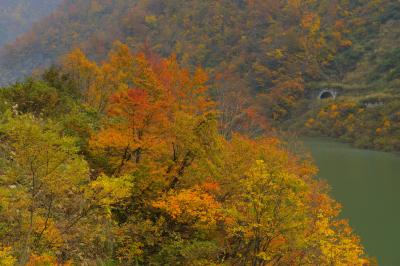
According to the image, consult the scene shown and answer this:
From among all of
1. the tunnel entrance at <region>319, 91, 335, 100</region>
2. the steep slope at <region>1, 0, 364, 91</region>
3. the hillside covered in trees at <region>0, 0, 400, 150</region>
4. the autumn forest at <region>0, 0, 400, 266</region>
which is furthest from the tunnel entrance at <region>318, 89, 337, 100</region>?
the autumn forest at <region>0, 0, 400, 266</region>

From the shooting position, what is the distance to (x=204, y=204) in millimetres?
13070

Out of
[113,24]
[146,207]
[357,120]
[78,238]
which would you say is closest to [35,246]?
[78,238]

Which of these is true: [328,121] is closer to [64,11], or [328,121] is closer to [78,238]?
[78,238]

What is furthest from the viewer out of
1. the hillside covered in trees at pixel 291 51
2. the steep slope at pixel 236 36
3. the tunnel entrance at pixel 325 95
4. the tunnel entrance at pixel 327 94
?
the steep slope at pixel 236 36

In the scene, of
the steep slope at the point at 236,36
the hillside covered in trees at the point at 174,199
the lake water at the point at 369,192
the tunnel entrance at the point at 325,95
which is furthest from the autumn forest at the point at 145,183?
the steep slope at the point at 236,36

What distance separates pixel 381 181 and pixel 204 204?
1368 inches

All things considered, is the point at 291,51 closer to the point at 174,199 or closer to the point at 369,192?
the point at 369,192

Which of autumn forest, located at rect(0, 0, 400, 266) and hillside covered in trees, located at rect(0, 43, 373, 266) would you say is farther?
hillside covered in trees, located at rect(0, 43, 373, 266)

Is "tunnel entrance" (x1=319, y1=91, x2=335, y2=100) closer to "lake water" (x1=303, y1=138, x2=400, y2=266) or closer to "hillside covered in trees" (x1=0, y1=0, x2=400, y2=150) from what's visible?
"hillside covered in trees" (x1=0, y1=0, x2=400, y2=150)

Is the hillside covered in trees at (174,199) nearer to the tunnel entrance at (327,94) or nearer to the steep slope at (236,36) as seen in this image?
the tunnel entrance at (327,94)

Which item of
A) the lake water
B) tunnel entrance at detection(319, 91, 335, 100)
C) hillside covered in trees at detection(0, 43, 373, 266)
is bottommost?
the lake water

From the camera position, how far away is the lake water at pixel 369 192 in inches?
1090

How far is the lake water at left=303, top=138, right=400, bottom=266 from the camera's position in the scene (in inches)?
1090

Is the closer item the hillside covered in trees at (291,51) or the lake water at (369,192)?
the lake water at (369,192)
